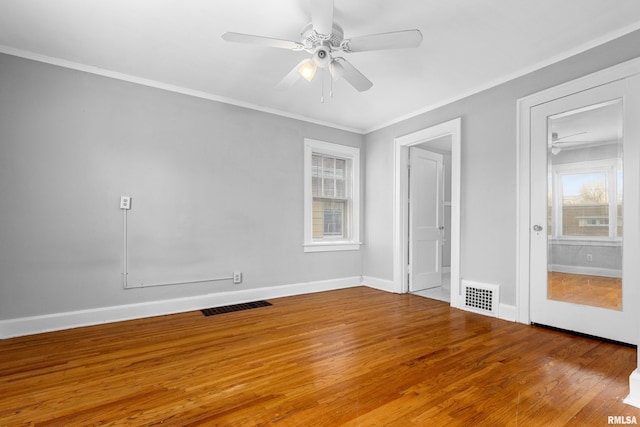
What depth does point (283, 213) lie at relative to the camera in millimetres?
4414

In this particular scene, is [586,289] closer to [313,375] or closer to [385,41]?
[313,375]

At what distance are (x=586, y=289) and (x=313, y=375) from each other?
8.39 feet

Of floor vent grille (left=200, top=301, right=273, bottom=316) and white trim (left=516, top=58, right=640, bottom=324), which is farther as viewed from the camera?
floor vent grille (left=200, top=301, right=273, bottom=316)

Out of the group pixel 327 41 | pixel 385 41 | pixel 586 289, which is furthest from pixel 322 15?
pixel 586 289

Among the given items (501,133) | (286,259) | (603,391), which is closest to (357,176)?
(286,259)

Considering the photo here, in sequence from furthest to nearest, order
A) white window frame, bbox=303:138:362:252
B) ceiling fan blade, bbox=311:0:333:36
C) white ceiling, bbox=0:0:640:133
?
white window frame, bbox=303:138:362:252 → white ceiling, bbox=0:0:640:133 → ceiling fan blade, bbox=311:0:333:36

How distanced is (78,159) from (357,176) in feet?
12.1

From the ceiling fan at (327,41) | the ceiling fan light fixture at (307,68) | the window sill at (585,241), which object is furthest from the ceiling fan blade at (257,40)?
the window sill at (585,241)

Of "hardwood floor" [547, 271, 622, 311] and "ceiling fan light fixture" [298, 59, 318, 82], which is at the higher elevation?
"ceiling fan light fixture" [298, 59, 318, 82]

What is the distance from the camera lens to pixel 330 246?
4.83 m

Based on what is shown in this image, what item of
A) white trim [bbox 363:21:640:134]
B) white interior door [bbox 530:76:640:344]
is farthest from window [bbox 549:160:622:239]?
white trim [bbox 363:21:640:134]

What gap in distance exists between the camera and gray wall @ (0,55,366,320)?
9.54 feet

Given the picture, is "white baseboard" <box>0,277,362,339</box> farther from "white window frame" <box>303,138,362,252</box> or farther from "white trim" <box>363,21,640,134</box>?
"white trim" <box>363,21,640,134</box>

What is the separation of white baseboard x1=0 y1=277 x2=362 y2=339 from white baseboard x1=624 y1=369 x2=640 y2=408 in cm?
343
